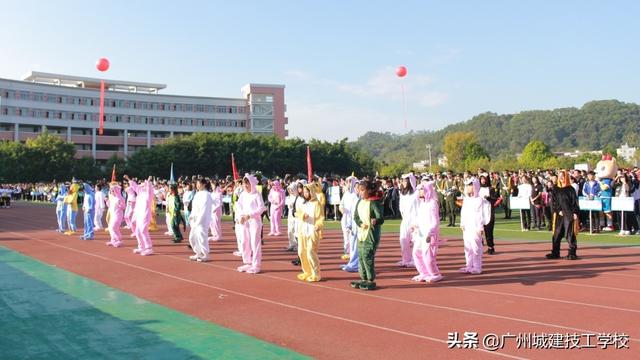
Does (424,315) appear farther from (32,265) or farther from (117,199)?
(117,199)

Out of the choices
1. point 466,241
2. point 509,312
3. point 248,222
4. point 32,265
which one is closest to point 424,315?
point 509,312

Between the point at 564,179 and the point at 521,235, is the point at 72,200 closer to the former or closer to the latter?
the point at 521,235

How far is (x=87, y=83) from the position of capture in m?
88.1

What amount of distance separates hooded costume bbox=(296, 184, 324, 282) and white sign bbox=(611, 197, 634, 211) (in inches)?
404

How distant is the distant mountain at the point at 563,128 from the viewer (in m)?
130

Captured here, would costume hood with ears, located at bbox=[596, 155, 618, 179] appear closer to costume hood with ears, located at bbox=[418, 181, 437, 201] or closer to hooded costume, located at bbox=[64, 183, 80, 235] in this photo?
costume hood with ears, located at bbox=[418, 181, 437, 201]

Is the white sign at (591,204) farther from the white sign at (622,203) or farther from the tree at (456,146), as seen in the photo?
the tree at (456,146)

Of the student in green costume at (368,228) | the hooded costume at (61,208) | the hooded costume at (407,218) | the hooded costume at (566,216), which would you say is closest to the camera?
the student in green costume at (368,228)

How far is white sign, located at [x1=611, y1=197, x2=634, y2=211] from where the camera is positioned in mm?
15375

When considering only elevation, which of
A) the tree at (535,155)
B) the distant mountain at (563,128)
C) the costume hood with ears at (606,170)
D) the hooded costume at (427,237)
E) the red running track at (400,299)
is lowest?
the red running track at (400,299)

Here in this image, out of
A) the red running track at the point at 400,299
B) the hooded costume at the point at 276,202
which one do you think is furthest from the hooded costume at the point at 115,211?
the hooded costume at the point at 276,202

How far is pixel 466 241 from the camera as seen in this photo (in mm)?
10281

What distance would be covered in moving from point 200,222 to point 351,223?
357cm

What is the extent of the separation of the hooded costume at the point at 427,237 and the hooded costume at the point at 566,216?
3.52 meters
